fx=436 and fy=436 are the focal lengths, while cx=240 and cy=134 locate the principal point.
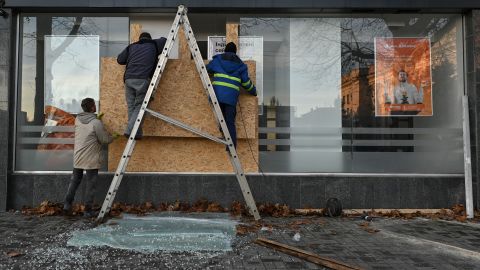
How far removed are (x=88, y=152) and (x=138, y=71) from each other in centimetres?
143

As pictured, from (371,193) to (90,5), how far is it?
223 inches

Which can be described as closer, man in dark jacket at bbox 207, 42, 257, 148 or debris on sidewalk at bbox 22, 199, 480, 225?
man in dark jacket at bbox 207, 42, 257, 148

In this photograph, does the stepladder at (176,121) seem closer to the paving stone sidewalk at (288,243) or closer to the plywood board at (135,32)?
the paving stone sidewalk at (288,243)

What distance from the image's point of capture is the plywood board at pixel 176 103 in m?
6.88

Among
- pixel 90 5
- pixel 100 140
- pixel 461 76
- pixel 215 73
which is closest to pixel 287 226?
pixel 215 73

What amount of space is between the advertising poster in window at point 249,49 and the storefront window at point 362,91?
4.2 inches

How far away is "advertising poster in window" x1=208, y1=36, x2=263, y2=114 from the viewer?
7551 millimetres

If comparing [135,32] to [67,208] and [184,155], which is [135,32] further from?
[67,208]

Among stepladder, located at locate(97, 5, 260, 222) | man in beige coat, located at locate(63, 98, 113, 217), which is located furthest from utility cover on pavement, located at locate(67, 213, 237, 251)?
man in beige coat, located at locate(63, 98, 113, 217)

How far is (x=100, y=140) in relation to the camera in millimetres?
6562

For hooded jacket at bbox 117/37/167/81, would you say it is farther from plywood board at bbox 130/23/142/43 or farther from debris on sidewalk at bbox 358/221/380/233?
debris on sidewalk at bbox 358/221/380/233

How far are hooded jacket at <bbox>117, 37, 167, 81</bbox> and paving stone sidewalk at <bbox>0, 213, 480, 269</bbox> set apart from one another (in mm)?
2235

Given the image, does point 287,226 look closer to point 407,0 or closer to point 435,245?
point 435,245

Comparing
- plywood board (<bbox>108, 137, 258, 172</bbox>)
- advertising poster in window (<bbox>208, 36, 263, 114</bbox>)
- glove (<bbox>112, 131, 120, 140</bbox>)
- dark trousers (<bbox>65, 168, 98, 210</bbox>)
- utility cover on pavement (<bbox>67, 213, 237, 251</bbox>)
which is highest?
advertising poster in window (<bbox>208, 36, 263, 114</bbox>)
